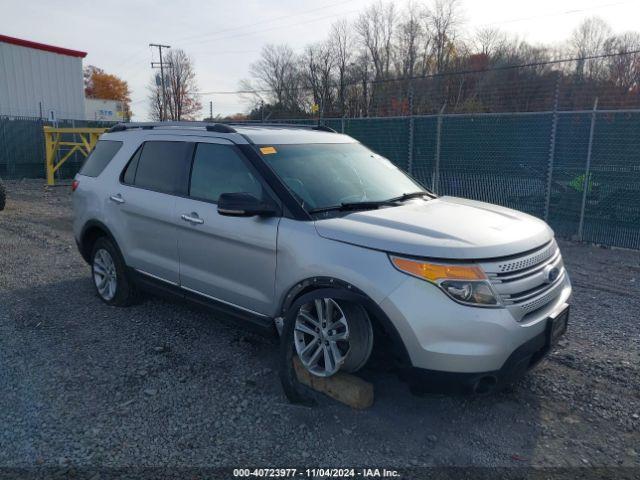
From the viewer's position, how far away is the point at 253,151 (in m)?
3.87

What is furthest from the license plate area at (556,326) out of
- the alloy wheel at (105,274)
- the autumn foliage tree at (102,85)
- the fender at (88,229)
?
the autumn foliage tree at (102,85)

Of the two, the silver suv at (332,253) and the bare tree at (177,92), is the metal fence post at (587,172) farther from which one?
the bare tree at (177,92)

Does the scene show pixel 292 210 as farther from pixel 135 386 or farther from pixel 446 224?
pixel 135 386

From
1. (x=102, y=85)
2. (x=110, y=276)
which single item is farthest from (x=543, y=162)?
(x=102, y=85)

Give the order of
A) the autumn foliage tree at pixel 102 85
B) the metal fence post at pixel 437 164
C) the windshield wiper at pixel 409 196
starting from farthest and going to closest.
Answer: the autumn foliage tree at pixel 102 85 < the metal fence post at pixel 437 164 < the windshield wiper at pixel 409 196

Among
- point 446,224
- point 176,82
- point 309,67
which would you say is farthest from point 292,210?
point 176,82

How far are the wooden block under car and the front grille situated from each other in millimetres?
1051

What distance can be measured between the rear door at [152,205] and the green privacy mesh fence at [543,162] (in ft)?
21.2

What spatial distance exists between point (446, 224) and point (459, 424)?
1259 millimetres

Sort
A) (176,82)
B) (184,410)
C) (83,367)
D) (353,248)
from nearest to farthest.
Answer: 1. (353,248)
2. (184,410)
3. (83,367)
4. (176,82)

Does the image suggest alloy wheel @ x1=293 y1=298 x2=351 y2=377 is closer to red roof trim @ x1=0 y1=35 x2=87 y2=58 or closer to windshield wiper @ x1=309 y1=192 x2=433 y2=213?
windshield wiper @ x1=309 y1=192 x2=433 y2=213

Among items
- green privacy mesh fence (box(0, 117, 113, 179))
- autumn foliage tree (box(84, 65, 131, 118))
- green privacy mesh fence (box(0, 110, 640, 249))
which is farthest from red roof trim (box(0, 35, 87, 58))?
autumn foliage tree (box(84, 65, 131, 118))

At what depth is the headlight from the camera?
2902 mm

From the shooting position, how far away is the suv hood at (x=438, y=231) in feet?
9.83
